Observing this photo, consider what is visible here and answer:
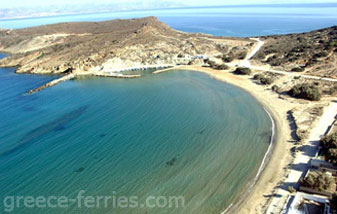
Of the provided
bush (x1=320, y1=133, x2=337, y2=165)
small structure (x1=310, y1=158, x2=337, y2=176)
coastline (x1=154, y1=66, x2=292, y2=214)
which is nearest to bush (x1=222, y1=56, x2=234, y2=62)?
coastline (x1=154, y1=66, x2=292, y2=214)

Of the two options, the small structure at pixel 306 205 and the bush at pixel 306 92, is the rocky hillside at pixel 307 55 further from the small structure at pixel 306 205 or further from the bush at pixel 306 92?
the small structure at pixel 306 205

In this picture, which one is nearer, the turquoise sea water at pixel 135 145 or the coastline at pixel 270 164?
the coastline at pixel 270 164

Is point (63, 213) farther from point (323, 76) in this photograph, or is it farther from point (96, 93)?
point (323, 76)

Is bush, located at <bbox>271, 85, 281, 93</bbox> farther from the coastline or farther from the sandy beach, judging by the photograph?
the coastline

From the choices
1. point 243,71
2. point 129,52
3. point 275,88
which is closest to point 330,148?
point 275,88

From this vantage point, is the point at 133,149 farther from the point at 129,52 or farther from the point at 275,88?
the point at 129,52

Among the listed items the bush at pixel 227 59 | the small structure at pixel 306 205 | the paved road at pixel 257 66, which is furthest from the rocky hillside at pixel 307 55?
the small structure at pixel 306 205
